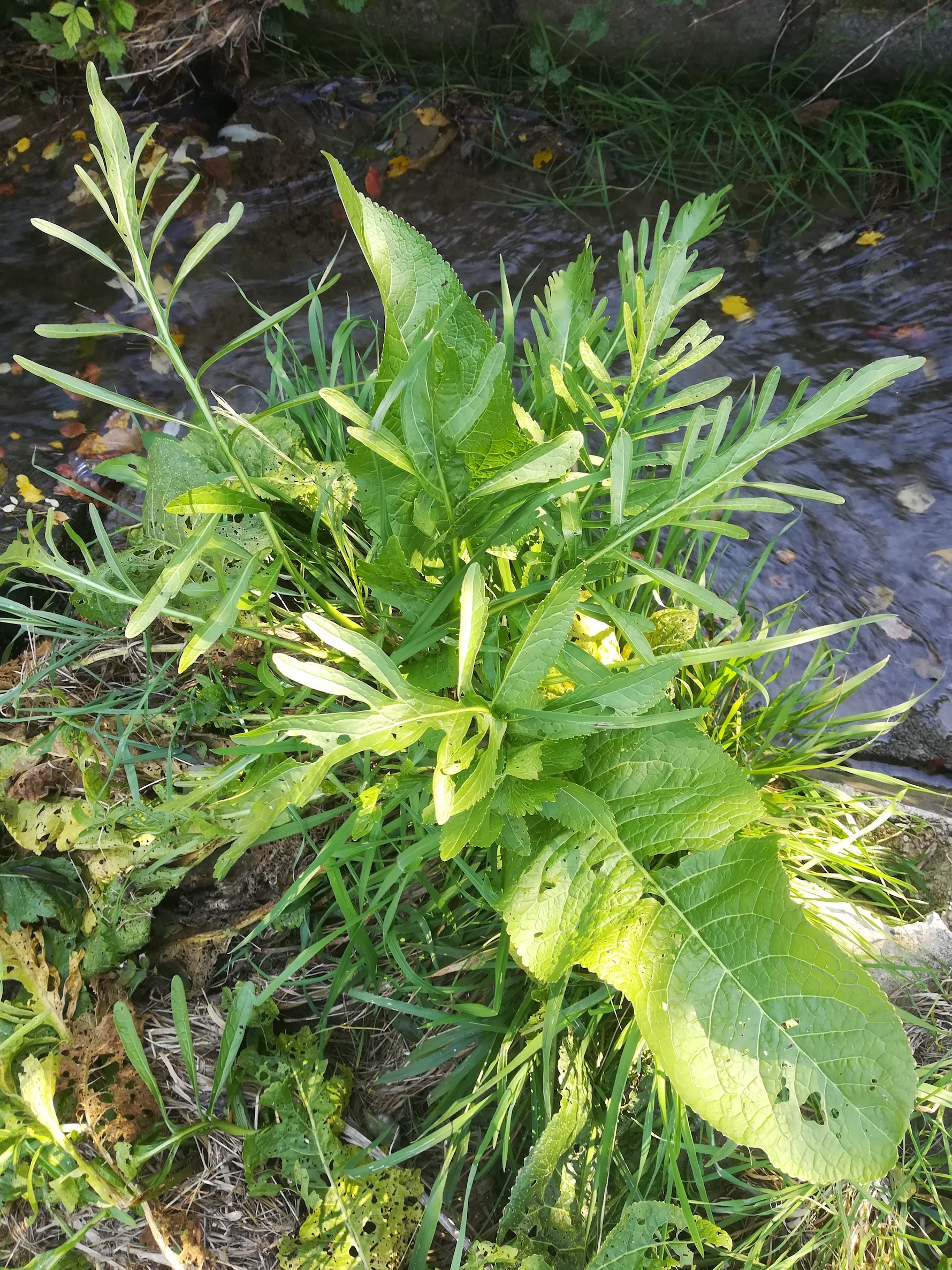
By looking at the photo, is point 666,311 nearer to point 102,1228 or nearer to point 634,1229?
point 634,1229

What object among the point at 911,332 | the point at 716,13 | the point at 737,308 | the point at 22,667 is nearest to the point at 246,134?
the point at 716,13

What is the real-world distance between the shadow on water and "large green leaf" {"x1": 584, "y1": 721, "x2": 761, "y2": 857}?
114 centimetres

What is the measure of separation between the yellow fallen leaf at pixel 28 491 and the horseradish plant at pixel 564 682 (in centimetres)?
174

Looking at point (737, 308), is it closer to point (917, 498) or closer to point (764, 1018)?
point (917, 498)

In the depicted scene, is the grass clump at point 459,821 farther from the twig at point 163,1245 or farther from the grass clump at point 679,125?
the grass clump at point 679,125

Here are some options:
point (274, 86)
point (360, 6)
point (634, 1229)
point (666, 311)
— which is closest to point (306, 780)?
point (666, 311)

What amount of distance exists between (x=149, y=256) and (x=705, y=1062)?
1329 millimetres

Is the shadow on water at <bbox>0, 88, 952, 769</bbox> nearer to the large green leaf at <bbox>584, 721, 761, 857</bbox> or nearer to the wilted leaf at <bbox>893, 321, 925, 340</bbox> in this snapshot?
the wilted leaf at <bbox>893, 321, 925, 340</bbox>

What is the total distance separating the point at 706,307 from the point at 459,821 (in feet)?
7.88

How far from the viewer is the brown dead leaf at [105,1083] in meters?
1.55

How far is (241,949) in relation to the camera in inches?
68.7

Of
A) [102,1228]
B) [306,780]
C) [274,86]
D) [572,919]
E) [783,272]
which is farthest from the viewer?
[274,86]

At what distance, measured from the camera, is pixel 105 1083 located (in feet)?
5.32

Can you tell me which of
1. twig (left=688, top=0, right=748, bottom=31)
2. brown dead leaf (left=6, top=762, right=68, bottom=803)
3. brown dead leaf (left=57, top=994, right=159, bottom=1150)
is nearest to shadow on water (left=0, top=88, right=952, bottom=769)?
twig (left=688, top=0, right=748, bottom=31)
